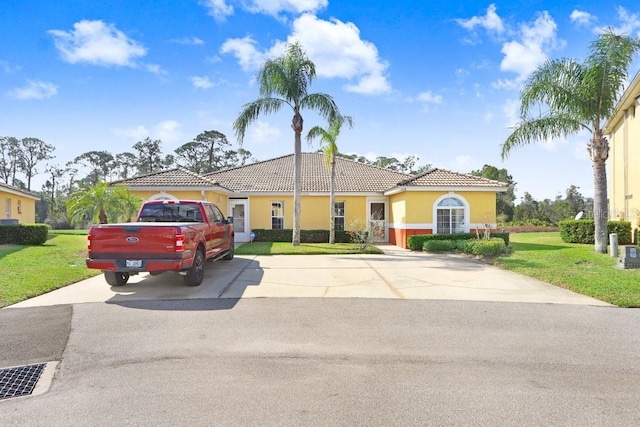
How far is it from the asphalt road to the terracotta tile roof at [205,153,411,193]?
16.3 meters

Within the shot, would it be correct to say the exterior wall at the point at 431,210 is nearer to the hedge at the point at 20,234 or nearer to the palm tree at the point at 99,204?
the palm tree at the point at 99,204

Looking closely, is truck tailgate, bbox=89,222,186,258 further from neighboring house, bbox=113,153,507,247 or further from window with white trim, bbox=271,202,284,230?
window with white trim, bbox=271,202,284,230

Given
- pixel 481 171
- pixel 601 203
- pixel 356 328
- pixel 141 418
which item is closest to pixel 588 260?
pixel 601 203

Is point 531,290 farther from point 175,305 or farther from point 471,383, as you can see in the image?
point 175,305

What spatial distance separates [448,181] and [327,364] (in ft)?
54.7

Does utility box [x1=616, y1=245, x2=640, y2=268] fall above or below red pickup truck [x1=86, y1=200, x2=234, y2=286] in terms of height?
below

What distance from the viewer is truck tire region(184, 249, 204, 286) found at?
8.99 m

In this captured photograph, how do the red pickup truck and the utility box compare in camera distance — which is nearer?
the red pickup truck

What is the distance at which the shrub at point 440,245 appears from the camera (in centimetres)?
1722

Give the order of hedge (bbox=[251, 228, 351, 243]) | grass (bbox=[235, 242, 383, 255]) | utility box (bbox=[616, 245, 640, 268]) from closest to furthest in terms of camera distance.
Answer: utility box (bbox=[616, 245, 640, 268]) → grass (bbox=[235, 242, 383, 255]) → hedge (bbox=[251, 228, 351, 243])

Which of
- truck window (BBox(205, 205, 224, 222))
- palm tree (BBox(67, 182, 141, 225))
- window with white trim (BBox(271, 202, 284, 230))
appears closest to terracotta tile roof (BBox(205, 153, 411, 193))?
window with white trim (BBox(271, 202, 284, 230))

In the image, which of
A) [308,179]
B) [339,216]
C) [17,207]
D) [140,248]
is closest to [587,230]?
[339,216]

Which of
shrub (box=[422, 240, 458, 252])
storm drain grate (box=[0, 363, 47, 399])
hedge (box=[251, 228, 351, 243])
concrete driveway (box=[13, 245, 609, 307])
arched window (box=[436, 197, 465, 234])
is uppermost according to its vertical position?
arched window (box=[436, 197, 465, 234])

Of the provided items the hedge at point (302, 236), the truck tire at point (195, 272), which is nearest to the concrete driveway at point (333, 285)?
the truck tire at point (195, 272)
